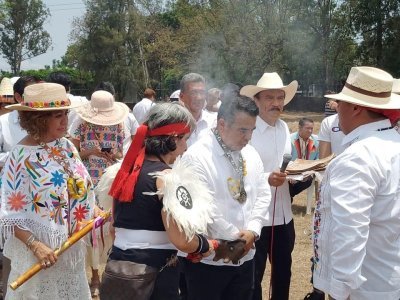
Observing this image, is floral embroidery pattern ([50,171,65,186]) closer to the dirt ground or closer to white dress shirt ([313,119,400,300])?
white dress shirt ([313,119,400,300])

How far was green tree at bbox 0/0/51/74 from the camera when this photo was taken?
164ft

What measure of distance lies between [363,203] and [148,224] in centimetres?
108

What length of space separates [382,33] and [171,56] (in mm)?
14332

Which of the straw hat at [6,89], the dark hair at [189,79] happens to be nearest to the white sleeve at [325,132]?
the dark hair at [189,79]

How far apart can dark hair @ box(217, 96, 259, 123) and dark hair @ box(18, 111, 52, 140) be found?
1.13 metres

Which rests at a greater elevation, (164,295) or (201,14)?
(201,14)

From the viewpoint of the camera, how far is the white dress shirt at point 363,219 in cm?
241

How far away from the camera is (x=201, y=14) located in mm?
33531

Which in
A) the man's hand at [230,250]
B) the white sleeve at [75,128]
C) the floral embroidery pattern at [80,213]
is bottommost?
the man's hand at [230,250]

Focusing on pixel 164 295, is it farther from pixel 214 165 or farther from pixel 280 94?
pixel 280 94

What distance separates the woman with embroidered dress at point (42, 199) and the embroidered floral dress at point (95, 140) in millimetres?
1569

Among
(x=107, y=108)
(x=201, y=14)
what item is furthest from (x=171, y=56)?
(x=107, y=108)

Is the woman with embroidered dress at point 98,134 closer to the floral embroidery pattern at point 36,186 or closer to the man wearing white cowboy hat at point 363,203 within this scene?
the floral embroidery pattern at point 36,186

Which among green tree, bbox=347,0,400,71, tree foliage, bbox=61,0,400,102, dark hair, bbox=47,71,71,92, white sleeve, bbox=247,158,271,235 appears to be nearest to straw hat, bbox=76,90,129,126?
dark hair, bbox=47,71,71,92
